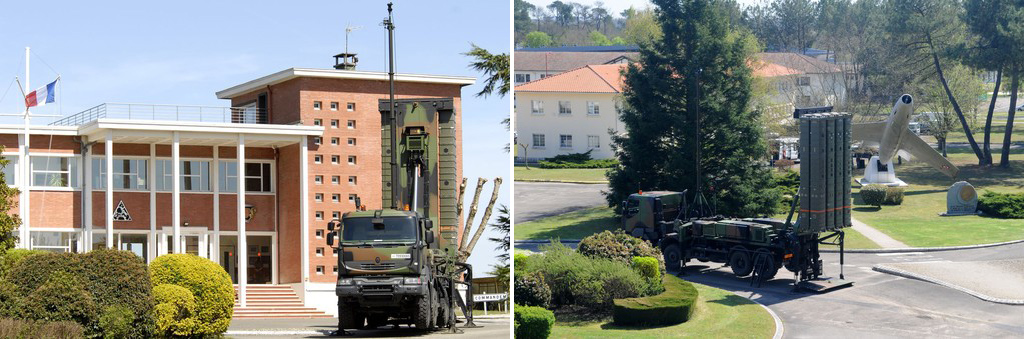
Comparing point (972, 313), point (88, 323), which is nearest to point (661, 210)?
point (972, 313)

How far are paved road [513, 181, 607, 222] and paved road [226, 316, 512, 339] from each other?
2162 mm

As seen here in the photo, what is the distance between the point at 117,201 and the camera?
3853cm

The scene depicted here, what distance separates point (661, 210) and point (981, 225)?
28.8 ft

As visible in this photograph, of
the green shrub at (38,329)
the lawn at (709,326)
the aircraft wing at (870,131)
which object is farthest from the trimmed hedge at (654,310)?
the aircraft wing at (870,131)

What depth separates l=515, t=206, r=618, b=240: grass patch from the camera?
2492 cm

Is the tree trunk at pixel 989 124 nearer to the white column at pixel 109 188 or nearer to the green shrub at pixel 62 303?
the green shrub at pixel 62 303

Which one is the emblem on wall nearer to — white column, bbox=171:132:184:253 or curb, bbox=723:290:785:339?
white column, bbox=171:132:184:253

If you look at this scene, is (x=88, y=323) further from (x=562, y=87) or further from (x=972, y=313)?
(x=972, y=313)

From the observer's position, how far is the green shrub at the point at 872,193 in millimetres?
30078

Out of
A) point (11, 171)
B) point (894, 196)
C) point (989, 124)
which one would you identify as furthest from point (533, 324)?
point (11, 171)

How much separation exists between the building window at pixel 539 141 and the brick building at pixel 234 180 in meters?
15.0

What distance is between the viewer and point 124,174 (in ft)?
127

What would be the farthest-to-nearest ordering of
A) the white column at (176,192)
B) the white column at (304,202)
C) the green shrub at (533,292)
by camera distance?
the white column at (304,202) → the white column at (176,192) → the green shrub at (533,292)

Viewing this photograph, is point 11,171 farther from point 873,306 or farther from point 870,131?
point 873,306
